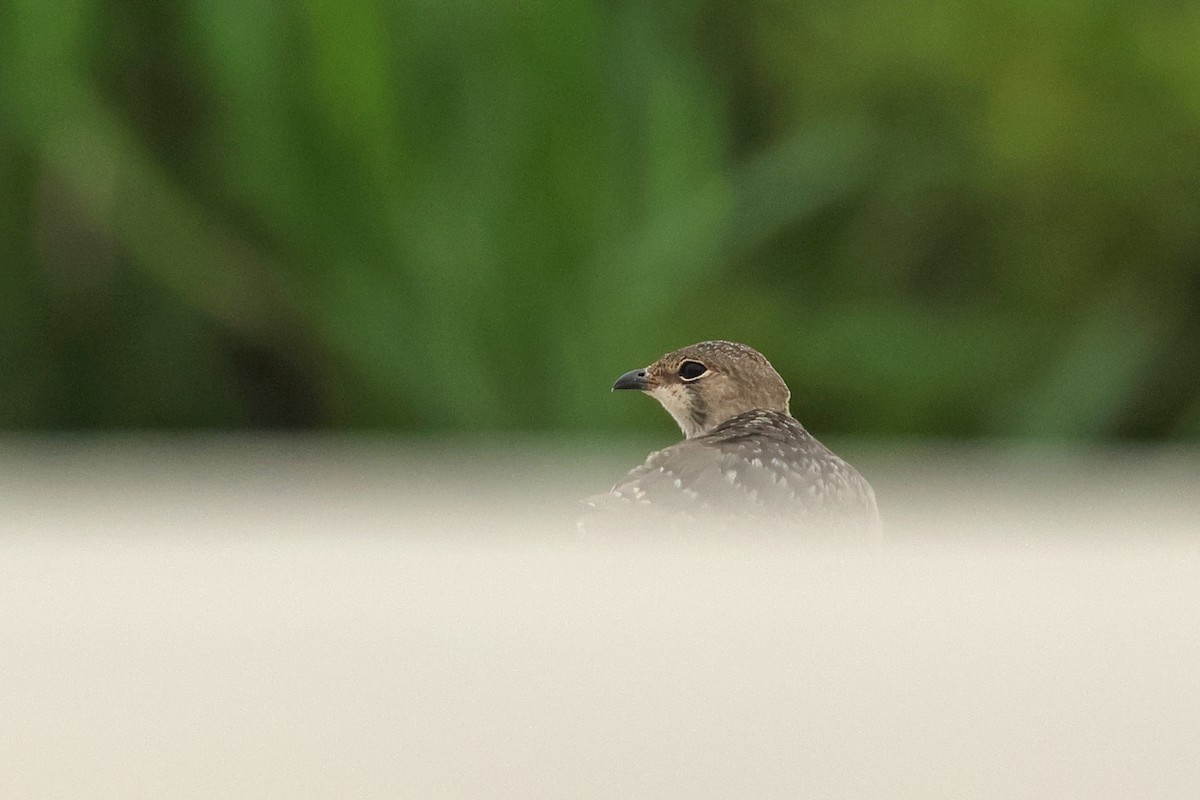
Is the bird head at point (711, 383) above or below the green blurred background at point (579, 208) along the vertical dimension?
below

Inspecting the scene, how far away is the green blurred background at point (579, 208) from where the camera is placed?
331 centimetres

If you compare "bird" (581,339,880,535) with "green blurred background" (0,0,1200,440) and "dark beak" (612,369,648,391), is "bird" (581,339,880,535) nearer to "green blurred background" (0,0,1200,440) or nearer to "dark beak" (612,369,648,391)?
"dark beak" (612,369,648,391)

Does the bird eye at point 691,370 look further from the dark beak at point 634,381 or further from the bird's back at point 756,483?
the bird's back at point 756,483

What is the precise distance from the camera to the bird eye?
87.5 inches

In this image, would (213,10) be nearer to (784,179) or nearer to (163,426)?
(163,426)

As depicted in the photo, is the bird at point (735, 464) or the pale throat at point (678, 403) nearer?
the bird at point (735, 464)

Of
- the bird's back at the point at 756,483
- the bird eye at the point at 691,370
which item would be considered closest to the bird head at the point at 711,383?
the bird eye at the point at 691,370

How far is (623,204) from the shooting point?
3389mm

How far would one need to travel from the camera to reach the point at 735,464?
1836 millimetres

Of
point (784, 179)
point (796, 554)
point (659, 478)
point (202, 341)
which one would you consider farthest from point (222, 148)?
point (796, 554)

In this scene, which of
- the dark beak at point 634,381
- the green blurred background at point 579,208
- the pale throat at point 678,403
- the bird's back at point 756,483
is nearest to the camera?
the bird's back at point 756,483

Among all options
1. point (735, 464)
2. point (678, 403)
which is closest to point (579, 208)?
point (678, 403)

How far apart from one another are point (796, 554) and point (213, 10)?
9.99 feet

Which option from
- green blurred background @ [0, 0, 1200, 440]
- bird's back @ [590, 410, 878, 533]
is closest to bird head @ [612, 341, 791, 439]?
bird's back @ [590, 410, 878, 533]
